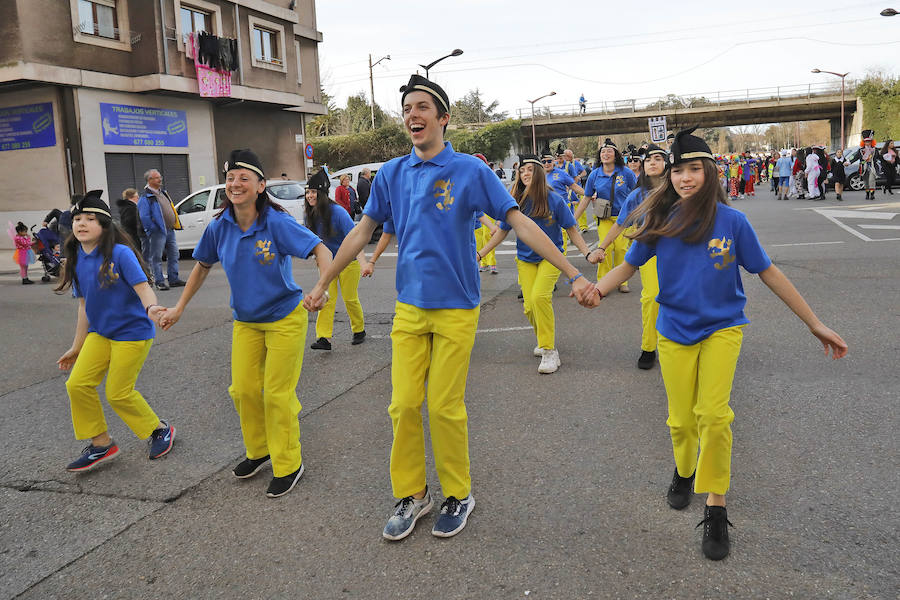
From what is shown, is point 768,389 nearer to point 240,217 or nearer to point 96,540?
point 240,217

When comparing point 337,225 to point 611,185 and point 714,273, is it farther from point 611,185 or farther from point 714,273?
point 714,273

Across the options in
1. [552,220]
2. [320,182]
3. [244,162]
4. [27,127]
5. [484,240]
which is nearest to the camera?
[244,162]

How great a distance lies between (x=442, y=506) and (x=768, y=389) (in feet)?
9.83

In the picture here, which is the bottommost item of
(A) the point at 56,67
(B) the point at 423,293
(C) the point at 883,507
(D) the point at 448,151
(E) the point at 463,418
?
(C) the point at 883,507

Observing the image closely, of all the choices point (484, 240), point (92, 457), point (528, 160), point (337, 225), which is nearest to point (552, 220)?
point (528, 160)

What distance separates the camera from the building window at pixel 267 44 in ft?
88.3

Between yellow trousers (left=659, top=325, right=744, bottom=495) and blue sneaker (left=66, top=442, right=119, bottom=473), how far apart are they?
10.6 ft

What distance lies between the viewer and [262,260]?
403cm

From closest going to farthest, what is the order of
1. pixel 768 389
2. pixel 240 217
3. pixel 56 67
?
pixel 240 217 < pixel 768 389 < pixel 56 67

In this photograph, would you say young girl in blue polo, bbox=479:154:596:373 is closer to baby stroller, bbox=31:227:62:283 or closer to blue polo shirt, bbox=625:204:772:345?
blue polo shirt, bbox=625:204:772:345

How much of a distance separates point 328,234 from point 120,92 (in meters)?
18.0

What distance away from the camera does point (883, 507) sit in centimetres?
349

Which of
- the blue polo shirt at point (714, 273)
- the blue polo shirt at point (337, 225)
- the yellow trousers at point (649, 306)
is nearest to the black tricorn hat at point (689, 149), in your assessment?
the blue polo shirt at point (714, 273)

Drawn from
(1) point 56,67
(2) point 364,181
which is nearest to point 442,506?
(2) point 364,181
